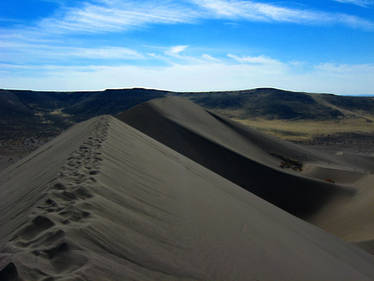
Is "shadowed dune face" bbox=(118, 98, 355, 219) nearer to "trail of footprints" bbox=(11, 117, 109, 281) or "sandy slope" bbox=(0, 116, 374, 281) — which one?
"sandy slope" bbox=(0, 116, 374, 281)

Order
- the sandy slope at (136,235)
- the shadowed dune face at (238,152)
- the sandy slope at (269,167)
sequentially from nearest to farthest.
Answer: the sandy slope at (136,235) < the sandy slope at (269,167) < the shadowed dune face at (238,152)

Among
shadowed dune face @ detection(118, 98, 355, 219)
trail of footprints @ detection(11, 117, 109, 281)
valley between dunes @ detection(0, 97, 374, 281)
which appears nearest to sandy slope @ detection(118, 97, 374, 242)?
shadowed dune face @ detection(118, 98, 355, 219)

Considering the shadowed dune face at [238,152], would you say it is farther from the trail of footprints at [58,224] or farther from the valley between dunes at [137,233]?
the trail of footprints at [58,224]

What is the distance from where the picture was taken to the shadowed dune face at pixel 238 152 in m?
13.2

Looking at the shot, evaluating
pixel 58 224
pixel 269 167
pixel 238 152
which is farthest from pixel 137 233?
pixel 238 152

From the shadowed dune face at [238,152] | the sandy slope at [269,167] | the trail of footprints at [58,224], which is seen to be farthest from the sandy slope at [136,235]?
the shadowed dune face at [238,152]

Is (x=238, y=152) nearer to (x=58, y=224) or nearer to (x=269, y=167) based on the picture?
(x=269, y=167)

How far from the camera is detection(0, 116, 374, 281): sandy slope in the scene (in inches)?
91.6

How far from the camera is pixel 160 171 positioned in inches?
247

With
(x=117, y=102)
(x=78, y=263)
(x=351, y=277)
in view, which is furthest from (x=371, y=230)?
(x=117, y=102)

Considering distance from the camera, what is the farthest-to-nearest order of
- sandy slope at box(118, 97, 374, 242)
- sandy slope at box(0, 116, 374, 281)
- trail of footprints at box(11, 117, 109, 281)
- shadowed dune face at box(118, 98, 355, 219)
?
shadowed dune face at box(118, 98, 355, 219) → sandy slope at box(118, 97, 374, 242) → sandy slope at box(0, 116, 374, 281) → trail of footprints at box(11, 117, 109, 281)

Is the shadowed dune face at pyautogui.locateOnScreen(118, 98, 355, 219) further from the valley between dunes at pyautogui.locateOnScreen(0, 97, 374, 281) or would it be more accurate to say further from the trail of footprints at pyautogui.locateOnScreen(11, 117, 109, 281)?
the trail of footprints at pyautogui.locateOnScreen(11, 117, 109, 281)

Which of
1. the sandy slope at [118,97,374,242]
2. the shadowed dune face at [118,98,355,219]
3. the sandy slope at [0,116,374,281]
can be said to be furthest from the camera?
the shadowed dune face at [118,98,355,219]

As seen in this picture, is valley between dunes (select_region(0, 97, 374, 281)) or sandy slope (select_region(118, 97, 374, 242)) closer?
valley between dunes (select_region(0, 97, 374, 281))
